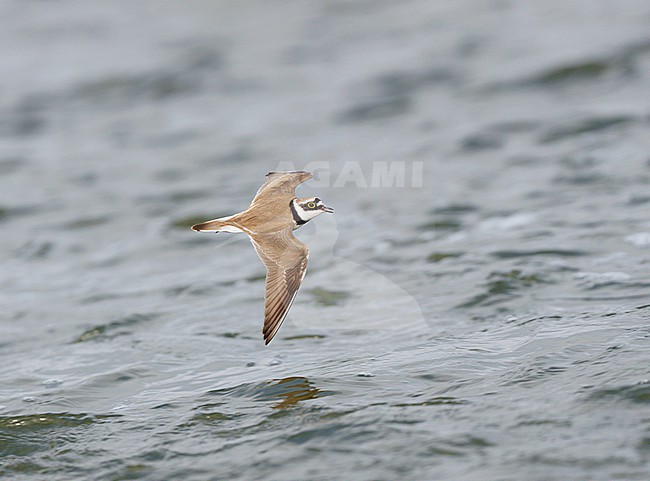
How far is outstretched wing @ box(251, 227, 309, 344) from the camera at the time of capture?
4.93m

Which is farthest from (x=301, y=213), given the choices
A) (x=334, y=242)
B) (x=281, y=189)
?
(x=334, y=242)

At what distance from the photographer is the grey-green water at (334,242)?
4.76 m

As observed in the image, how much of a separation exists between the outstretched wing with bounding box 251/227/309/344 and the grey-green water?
51cm

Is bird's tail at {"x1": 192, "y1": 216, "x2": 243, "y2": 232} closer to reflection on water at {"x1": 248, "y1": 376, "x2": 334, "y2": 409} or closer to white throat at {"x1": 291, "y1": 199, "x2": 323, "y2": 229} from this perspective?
white throat at {"x1": 291, "y1": 199, "x2": 323, "y2": 229}

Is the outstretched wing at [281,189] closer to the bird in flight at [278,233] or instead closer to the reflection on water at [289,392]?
the bird in flight at [278,233]

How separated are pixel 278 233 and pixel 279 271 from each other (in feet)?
0.80

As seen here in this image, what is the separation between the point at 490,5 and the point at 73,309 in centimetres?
824

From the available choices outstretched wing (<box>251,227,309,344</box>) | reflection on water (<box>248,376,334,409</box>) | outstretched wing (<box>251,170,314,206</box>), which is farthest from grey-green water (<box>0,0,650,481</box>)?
outstretched wing (<box>251,170,314,206</box>)

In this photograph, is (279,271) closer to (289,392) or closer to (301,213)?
(301,213)

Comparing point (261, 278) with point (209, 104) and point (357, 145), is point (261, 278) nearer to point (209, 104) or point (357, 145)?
point (357, 145)

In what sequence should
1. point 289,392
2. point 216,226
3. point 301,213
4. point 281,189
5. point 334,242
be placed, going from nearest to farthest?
point 216,226 → point 301,213 → point 289,392 → point 281,189 → point 334,242

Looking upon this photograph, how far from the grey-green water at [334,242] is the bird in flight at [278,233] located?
0.58 m

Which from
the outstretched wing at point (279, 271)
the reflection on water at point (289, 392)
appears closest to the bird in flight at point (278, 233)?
the outstretched wing at point (279, 271)

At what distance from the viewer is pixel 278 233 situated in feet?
17.1
